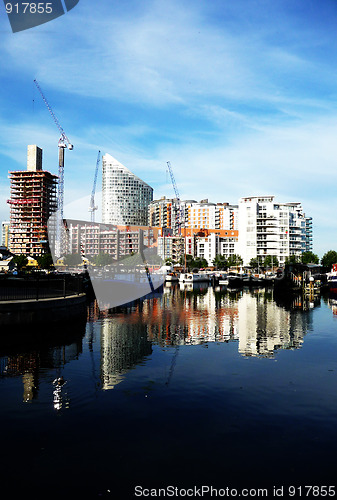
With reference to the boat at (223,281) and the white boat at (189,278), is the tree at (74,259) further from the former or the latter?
the boat at (223,281)

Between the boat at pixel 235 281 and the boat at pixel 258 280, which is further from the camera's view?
the boat at pixel 258 280

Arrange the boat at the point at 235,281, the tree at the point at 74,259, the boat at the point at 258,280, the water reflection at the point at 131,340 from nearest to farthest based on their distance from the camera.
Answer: the water reflection at the point at 131,340, the boat at the point at 235,281, the boat at the point at 258,280, the tree at the point at 74,259

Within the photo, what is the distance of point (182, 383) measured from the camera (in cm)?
2089

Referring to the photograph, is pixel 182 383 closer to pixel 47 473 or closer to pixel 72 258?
pixel 47 473

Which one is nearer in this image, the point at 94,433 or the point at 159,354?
the point at 94,433

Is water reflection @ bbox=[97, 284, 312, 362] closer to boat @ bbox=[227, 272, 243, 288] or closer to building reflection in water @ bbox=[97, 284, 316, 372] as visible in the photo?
building reflection in water @ bbox=[97, 284, 316, 372]

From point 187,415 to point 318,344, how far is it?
20155 mm

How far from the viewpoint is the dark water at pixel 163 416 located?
38.0 ft

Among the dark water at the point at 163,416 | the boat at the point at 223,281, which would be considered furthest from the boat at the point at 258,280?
the dark water at the point at 163,416

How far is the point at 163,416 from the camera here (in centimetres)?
1614

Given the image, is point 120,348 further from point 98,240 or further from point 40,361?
point 98,240

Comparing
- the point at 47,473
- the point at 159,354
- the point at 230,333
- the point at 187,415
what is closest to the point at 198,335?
the point at 230,333

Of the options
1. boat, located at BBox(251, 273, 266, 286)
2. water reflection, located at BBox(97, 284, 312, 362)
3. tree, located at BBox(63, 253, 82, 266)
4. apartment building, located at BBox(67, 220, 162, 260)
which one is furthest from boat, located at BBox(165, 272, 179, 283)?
water reflection, located at BBox(97, 284, 312, 362)

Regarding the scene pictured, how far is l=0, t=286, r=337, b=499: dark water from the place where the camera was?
11.6 m
